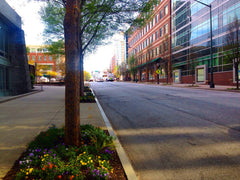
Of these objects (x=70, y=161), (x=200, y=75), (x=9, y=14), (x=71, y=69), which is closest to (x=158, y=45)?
(x=200, y=75)

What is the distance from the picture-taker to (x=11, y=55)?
16.8m

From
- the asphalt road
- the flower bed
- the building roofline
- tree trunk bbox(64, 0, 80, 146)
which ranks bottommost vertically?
the asphalt road

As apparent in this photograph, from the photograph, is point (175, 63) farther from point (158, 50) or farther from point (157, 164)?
point (157, 164)

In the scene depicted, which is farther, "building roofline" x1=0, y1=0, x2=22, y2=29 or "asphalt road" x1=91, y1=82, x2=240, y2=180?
"building roofline" x1=0, y1=0, x2=22, y2=29

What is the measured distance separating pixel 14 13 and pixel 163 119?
52.7 feet

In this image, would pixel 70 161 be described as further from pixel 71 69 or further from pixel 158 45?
pixel 158 45

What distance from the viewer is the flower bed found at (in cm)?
266

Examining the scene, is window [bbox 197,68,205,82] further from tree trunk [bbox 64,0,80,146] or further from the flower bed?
tree trunk [bbox 64,0,80,146]

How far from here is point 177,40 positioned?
132 ft

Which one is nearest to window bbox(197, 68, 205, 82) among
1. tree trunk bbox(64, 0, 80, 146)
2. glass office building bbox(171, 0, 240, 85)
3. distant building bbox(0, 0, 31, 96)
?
glass office building bbox(171, 0, 240, 85)

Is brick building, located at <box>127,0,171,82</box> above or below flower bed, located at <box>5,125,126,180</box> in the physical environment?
above

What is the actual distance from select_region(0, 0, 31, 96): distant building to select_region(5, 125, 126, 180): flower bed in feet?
45.3

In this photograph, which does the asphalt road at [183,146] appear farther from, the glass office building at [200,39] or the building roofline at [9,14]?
the glass office building at [200,39]

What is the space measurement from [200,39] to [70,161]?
34.0 m
